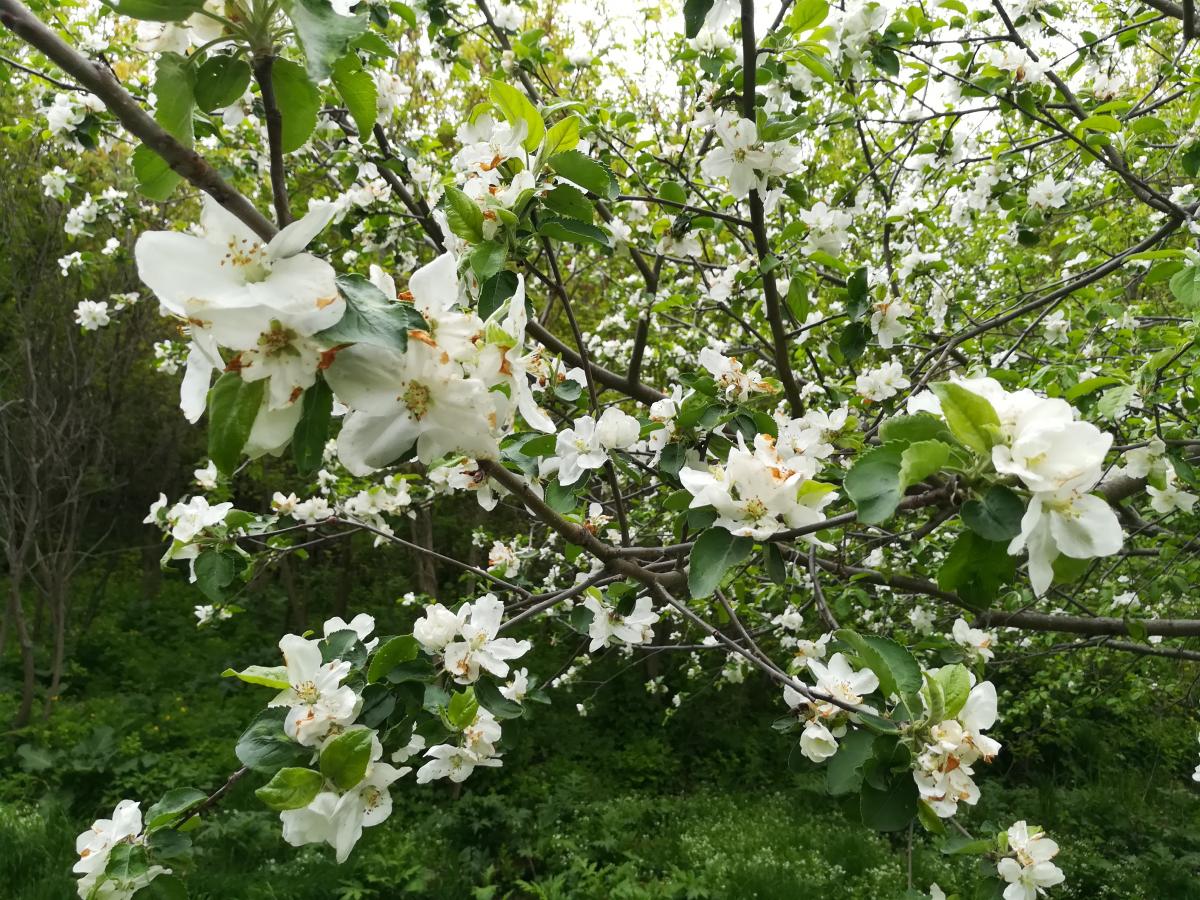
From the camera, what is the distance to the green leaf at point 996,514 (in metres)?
0.71

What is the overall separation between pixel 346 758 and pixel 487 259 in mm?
671

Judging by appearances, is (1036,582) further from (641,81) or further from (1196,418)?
(641,81)

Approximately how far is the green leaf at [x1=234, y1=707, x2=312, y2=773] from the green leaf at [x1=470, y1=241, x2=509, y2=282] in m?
0.68

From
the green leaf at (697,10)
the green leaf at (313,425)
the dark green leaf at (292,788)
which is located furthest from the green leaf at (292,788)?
the green leaf at (697,10)

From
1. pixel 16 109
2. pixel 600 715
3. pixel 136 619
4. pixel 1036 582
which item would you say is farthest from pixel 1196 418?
pixel 136 619

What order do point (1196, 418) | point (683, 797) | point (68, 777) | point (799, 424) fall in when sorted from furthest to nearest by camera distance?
point (683, 797) < point (68, 777) < point (1196, 418) < point (799, 424)

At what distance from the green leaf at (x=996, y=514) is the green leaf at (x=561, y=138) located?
0.74 meters

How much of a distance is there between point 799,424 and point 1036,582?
0.91 m

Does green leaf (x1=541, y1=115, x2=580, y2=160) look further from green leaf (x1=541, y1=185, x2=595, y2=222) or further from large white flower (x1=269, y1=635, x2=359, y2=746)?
large white flower (x1=269, y1=635, x2=359, y2=746)

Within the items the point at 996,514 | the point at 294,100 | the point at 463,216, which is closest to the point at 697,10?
the point at 463,216

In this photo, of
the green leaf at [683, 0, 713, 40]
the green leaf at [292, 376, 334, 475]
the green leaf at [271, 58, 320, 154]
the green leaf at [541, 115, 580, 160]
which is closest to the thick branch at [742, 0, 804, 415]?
the green leaf at [683, 0, 713, 40]

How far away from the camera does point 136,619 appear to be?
29.5ft

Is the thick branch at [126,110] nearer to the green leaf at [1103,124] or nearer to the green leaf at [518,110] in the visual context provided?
the green leaf at [518,110]

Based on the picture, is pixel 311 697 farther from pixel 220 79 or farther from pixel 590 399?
pixel 590 399
